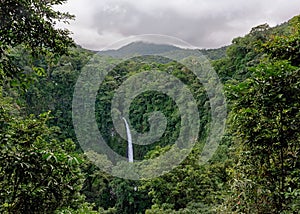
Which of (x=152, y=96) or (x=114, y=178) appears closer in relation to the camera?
(x=114, y=178)

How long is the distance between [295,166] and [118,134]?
26302mm

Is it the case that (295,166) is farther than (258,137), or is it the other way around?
(258,137)

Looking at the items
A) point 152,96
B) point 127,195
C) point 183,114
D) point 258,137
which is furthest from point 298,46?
point 152,96

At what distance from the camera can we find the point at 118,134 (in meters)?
28.0

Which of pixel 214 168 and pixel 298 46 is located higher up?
pixel 298 46

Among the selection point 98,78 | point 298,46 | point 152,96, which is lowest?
point 298,46

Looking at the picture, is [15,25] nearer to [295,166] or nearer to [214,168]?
[295,166]

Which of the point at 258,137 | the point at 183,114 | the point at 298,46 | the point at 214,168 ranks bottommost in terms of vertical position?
the point at 214,168

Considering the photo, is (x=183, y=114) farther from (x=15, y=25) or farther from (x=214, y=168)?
(x=15, y=25)

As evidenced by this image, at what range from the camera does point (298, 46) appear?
95.2 inches

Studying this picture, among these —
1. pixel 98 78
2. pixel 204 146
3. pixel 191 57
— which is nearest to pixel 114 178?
pixel 204 146

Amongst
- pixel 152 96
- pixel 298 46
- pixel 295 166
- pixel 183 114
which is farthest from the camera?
pixel 152 96

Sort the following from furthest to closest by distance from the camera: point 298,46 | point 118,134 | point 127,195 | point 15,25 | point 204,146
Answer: point 118,134 → point 127,195 → point 204,146 → point 298,46 → point 15,25

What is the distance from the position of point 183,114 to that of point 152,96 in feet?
20.1
